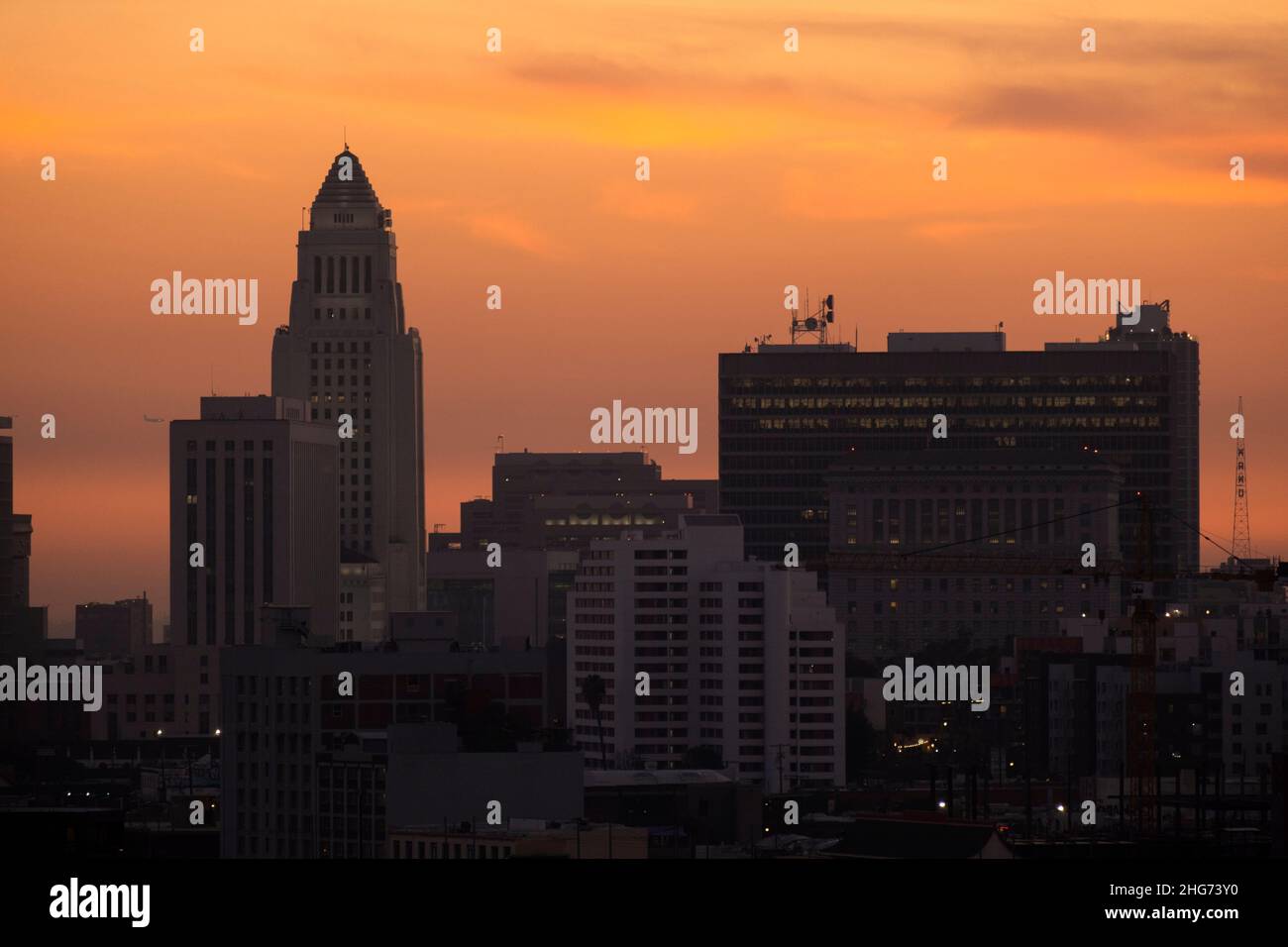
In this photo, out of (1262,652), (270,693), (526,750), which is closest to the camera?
(526,750)

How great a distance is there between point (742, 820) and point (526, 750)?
21.8 meters
